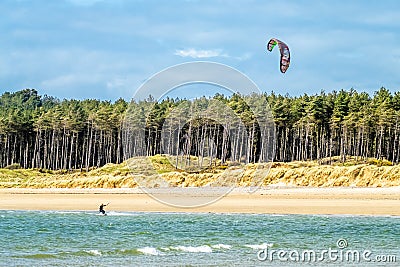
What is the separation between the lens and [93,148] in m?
87.9

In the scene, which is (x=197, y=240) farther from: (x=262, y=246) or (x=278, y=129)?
(x=278, y=129)

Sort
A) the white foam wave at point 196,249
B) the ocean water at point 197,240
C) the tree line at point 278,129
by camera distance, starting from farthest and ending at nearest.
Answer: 1. the tree line at point 278,129
2. the white foam wave at point 196,249
3. the ocean water at point 197,240

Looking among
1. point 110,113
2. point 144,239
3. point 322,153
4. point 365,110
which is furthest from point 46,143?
point 144,239

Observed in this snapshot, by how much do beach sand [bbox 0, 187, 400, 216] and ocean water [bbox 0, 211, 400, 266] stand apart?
251cm

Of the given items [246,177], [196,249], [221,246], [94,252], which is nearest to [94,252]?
[94,252]

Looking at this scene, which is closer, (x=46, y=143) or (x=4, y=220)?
(x=4, y=220)

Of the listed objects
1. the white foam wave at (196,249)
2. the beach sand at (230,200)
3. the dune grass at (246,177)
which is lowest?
the white foam wave at (196,249)

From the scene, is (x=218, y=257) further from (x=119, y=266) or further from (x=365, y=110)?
(x=365, y=110)

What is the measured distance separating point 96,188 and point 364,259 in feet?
105

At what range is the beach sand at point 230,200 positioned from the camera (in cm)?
3197

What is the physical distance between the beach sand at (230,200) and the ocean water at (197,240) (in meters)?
2.51

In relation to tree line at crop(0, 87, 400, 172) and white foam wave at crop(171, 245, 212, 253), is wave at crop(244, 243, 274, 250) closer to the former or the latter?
white foam wave at crop(171, 245, 212, 253)

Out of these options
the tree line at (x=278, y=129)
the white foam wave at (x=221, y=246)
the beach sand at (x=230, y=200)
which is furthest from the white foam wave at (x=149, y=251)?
the tree line at (x=278, y=129)

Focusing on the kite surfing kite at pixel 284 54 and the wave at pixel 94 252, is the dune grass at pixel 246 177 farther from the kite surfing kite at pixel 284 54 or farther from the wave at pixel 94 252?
the wave at pixel 94 252
